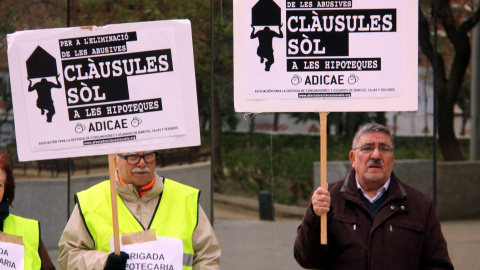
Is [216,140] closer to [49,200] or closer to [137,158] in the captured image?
[49,200]

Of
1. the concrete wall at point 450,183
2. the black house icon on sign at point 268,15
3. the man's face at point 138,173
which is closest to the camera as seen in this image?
the man's face at point 138,173

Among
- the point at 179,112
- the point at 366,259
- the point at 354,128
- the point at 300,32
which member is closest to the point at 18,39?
the point at 179,112

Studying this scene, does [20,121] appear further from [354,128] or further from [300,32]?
[354,128]

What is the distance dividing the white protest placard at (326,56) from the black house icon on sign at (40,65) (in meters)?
1.04

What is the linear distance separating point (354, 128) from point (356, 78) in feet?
11.6

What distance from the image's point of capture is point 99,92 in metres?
4.54

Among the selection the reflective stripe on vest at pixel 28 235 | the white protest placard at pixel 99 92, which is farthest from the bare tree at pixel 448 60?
the reflective stripe on vest at pixel 28 235

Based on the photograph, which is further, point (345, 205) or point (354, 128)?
point (354, 128)

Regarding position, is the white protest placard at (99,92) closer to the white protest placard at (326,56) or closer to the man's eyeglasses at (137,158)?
the man's eyeglasses at (137,158)

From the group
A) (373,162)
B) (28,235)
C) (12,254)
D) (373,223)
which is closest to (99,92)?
(28,235)

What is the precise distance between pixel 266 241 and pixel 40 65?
4.12 metres

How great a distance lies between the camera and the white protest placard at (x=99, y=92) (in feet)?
14.8

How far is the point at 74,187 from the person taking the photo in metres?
7.96

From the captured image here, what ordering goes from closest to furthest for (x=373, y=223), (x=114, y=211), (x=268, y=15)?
(x=114, y=211) → (x=373, y=223) → (x=268, y=15)
